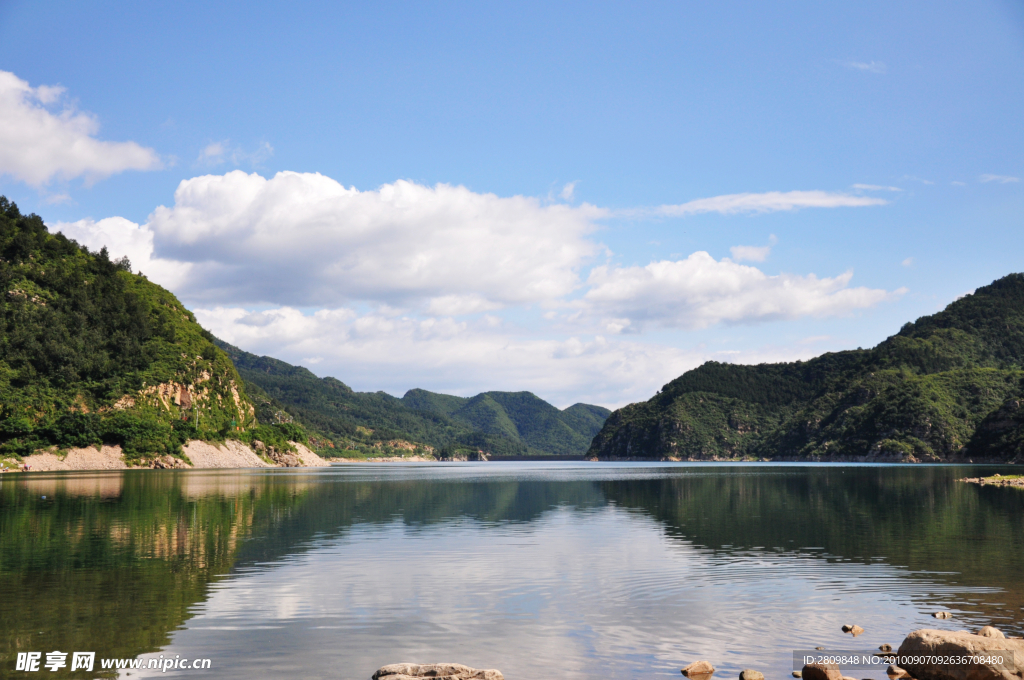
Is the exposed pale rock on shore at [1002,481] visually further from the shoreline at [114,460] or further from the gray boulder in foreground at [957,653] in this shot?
the shoreline at [114,460]

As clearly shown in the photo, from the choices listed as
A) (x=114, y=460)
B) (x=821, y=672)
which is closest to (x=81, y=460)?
(x=114, y=460)

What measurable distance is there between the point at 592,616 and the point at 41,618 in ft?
54.3

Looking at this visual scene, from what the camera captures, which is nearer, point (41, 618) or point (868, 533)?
point (41, 618)

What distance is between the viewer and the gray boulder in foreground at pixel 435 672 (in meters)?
15.5

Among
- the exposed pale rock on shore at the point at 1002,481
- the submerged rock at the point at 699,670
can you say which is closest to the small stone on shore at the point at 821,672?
the submerged rock at the point at 699,670

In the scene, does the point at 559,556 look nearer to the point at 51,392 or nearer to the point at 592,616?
the point at 592,616

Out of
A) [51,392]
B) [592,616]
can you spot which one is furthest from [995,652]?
[51,392]

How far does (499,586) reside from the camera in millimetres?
27828

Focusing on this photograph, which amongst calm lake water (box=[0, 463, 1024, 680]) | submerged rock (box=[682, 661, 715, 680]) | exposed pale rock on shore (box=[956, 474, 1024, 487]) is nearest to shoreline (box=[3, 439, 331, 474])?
calm lake water (box=[0, 463, 1024, 680])

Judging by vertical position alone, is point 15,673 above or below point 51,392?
below

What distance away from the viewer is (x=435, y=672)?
15.6 m

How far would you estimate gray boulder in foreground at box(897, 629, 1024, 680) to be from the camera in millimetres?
15898

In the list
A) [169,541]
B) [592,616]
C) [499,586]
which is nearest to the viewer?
[592,616]

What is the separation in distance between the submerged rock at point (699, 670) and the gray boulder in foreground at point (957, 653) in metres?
4.88
